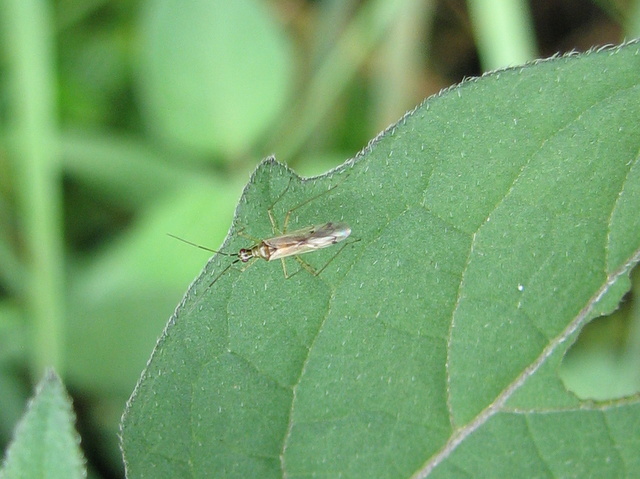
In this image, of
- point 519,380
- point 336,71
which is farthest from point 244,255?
point 336,71

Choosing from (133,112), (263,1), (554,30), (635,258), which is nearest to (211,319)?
(635,258)

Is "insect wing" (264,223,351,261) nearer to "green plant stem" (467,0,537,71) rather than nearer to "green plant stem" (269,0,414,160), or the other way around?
"green plant stem" (269,0,414,160)

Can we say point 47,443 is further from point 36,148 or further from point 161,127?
point 161,127

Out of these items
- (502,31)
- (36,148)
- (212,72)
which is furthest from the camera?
(212,72)

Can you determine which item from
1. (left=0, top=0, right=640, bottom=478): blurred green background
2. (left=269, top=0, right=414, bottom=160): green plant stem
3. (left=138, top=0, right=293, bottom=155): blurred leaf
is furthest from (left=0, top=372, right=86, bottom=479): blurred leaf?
(left=269, top=0, right=414, bottom=160): green plant stem

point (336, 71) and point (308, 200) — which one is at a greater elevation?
point (336, 71)

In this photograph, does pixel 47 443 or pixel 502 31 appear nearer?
pixel 47 443

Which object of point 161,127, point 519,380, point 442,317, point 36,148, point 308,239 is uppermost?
point 161,127

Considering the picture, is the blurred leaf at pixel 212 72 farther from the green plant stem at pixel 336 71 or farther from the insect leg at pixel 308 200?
the insect leg at pixel 308 200

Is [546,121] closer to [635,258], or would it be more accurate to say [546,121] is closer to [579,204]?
[579,204]
